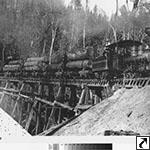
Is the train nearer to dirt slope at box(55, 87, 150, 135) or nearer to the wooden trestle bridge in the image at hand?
A: the wooden trestle bridge

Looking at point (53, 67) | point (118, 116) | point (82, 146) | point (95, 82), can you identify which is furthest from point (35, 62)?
point (82, 146)

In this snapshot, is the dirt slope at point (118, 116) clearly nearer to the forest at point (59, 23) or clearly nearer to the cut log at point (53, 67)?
the forest at point (59, 23)

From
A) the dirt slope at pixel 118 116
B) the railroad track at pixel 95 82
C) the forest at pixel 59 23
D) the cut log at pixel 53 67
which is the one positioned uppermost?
the forest at pixel 59 23

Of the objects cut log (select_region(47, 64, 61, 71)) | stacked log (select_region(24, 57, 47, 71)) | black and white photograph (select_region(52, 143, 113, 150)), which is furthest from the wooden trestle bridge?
black and white photograph (select_region(52, 143, 113, 150))

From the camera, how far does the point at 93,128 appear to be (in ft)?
14.2

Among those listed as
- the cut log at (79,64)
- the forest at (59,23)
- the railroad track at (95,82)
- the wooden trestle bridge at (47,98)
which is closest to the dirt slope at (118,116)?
the railroad track at (95,82)

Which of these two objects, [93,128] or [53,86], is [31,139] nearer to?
[93,128]

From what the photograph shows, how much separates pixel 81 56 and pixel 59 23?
82.9 inches

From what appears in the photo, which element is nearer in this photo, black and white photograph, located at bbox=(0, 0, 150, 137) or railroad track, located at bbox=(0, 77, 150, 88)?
black and white photograph, located at bbox=(0, 0, 150, 137)

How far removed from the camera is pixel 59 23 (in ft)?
16.8

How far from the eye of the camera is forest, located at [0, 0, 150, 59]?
16.6ft

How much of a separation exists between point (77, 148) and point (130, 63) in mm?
3264

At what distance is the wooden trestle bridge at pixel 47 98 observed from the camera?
583 centimetres

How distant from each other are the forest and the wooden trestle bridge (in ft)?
3.99
